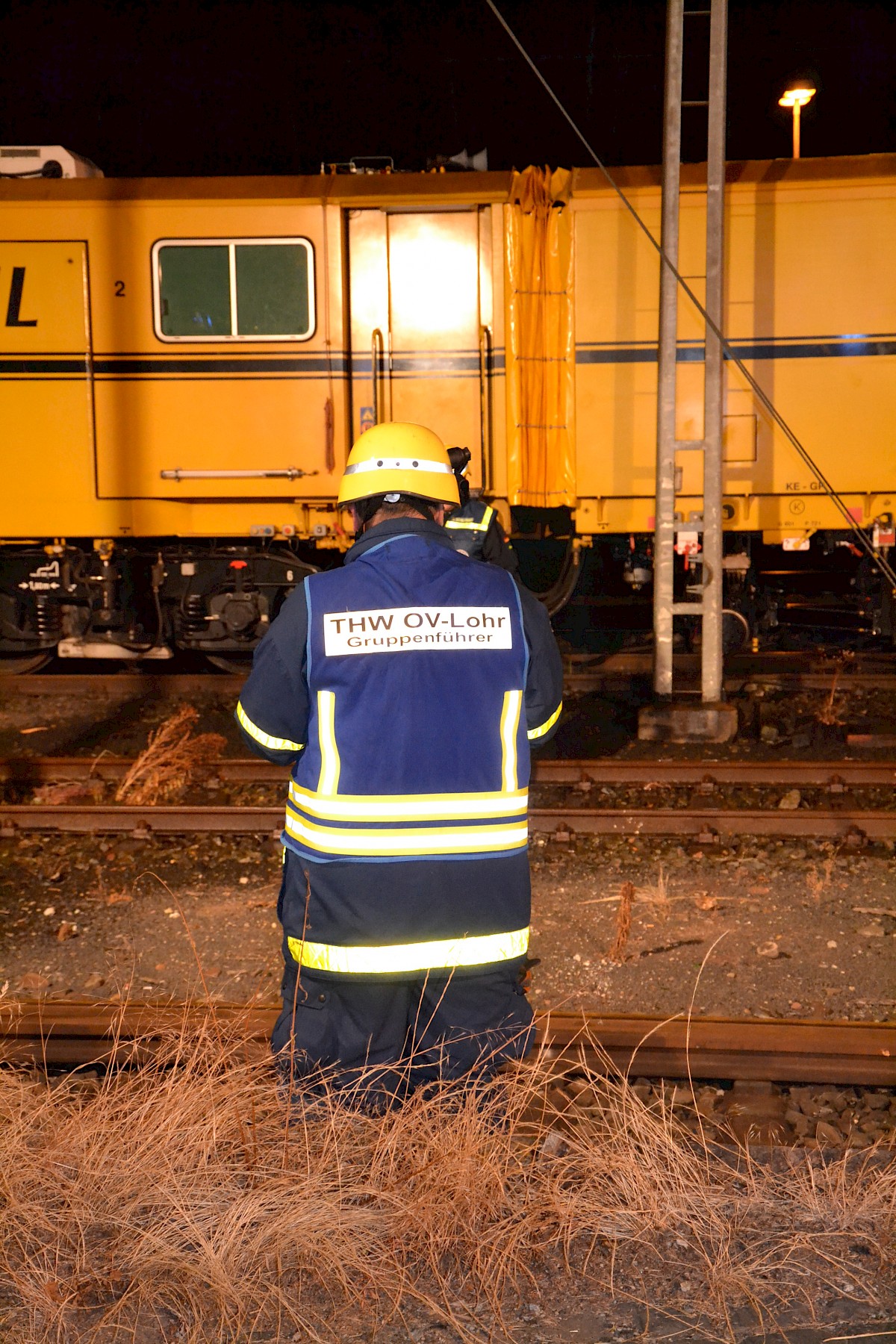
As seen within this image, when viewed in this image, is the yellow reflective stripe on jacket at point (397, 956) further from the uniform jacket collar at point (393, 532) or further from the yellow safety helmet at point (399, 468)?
the yellow safety helmet at point (399, 468)

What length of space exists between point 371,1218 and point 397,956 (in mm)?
599

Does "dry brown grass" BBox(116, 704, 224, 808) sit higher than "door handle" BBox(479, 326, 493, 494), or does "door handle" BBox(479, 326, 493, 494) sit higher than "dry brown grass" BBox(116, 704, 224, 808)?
"door handle" BBox(479, 326, 493, 494)

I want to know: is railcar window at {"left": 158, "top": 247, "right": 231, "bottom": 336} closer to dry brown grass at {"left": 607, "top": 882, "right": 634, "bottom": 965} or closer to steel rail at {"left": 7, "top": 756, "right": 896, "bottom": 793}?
steel rail at {"left": 7, "top": 756, "right": 896, "bottom": 793}

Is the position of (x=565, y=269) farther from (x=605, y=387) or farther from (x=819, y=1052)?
(x=819, y=1052)

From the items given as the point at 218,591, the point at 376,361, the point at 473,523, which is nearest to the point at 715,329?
the point at 473,523

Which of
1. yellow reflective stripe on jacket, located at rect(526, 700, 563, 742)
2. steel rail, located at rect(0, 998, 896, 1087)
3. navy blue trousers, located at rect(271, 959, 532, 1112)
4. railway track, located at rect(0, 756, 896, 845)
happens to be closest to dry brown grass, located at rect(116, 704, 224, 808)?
railway track, located at rect(0, 756, 896, 845)

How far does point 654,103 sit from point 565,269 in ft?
43.4

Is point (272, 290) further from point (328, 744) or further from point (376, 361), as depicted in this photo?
point (328, 744)

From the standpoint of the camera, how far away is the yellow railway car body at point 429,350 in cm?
822

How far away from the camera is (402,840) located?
2711mm

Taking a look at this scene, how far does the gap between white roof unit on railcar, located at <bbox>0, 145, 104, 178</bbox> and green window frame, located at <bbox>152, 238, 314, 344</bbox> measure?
118 cm

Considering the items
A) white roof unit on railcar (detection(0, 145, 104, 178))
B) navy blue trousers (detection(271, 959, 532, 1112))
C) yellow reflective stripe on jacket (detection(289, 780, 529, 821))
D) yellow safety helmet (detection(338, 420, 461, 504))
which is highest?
white roof unit on railcar (detection(0, 145, 104, 178))

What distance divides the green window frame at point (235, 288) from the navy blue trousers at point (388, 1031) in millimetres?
6571

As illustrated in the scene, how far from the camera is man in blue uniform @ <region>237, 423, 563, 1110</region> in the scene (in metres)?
2.69
